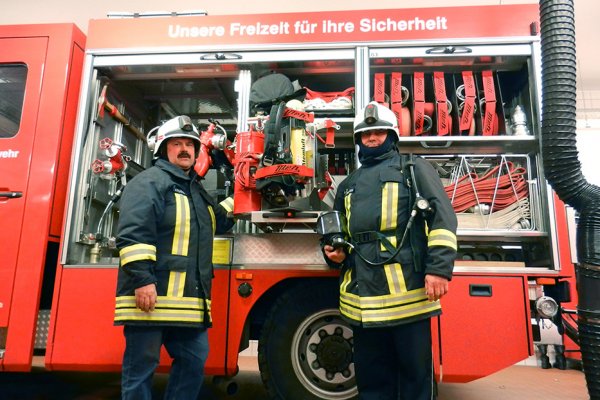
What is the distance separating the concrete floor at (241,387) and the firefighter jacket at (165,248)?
1232 millimetres

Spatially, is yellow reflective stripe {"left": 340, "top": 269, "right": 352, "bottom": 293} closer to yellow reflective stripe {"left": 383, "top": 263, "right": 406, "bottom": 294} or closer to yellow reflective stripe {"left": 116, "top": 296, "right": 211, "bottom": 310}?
yellow reflective stripe {"left": 383, "top": 263, "right": 406, "bottom": 294}

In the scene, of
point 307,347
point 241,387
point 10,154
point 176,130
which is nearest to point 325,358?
point 307,347

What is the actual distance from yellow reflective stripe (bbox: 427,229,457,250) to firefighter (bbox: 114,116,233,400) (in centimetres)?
128

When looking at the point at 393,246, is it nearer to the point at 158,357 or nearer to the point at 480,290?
the point at 480,290

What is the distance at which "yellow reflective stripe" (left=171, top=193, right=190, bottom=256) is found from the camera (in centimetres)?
224

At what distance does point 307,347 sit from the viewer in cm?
274

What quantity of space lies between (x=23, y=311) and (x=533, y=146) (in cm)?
384

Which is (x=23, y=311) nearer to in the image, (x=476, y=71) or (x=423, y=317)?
(x=423, y=317)

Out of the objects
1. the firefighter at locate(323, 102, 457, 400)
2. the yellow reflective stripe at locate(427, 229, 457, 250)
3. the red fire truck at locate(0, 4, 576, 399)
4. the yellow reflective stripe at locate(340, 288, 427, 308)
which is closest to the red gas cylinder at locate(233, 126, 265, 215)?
the red fire truck at locate(0, 4, 576, 399)

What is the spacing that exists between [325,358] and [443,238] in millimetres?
1256

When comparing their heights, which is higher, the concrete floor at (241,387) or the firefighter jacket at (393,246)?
the firefighter jacket at (393,246)

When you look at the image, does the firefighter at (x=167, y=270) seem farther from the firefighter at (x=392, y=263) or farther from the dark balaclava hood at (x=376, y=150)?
the dark balaclava hood at (x=376, y=150)

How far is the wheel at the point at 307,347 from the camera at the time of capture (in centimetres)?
268

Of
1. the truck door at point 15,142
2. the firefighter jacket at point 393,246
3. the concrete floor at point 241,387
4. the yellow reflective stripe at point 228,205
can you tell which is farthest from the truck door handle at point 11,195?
the firefighter jacket at point 393,246
